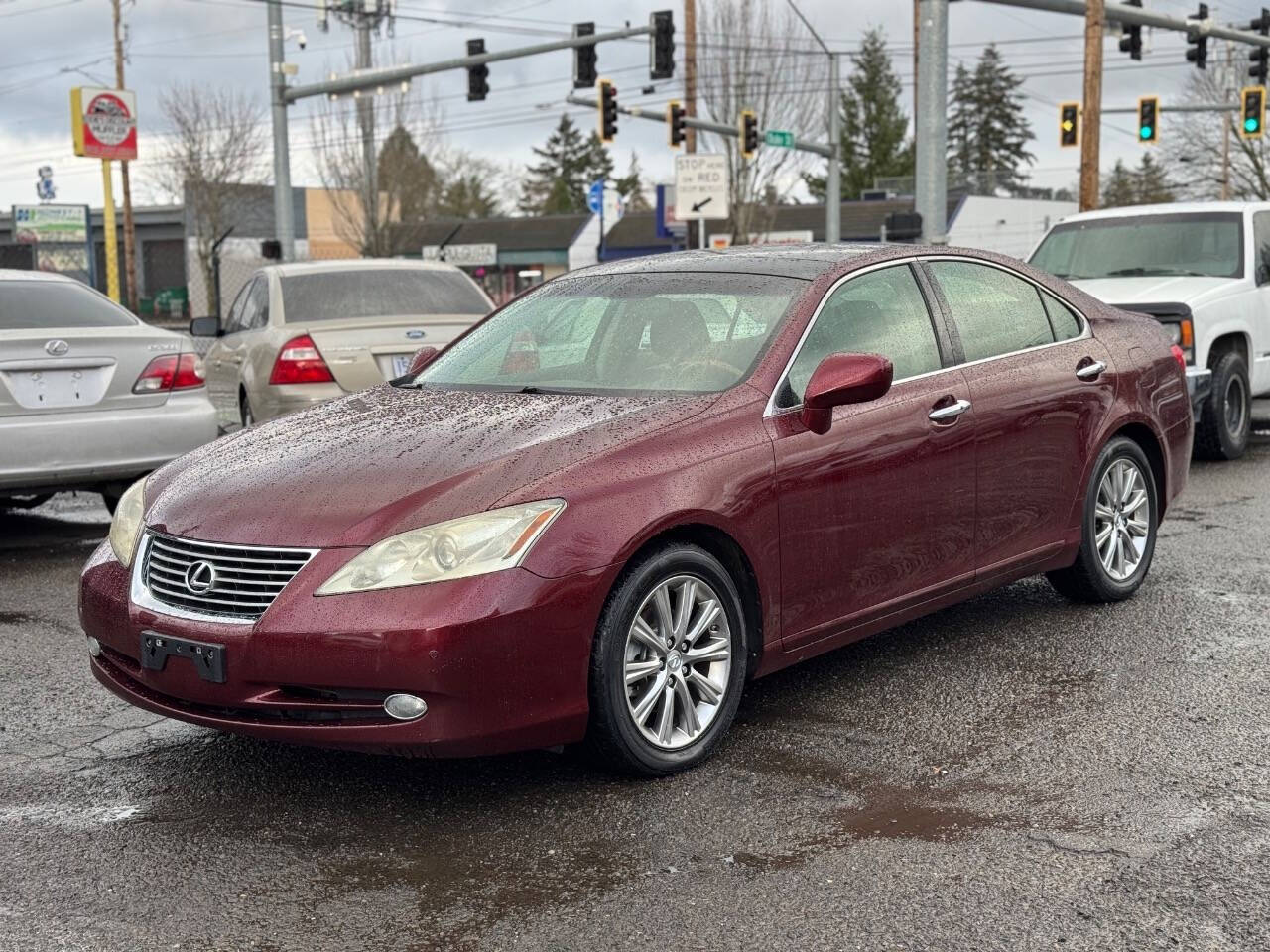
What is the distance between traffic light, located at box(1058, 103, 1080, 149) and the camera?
1216 inches

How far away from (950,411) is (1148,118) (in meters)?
29.5

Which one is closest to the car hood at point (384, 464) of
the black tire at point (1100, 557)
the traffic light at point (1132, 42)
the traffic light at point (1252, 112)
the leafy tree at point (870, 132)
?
the black tire at point (1100, 557)

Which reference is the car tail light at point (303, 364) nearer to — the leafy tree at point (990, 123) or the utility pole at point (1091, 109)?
the utility pole at point (1091, 109)

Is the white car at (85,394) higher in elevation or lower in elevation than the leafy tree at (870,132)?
lower

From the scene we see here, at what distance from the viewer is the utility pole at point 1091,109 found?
23.6m

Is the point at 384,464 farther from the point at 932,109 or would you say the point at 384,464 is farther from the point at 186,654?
the point at 932,109

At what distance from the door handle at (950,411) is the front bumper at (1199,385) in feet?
19.5

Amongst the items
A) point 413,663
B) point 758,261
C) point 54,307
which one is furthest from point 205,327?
point 413,663

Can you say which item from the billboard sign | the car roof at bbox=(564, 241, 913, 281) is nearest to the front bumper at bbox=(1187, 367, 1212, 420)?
the car roof at bbox=(564, 241, 913, 281)

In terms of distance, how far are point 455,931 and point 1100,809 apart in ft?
5.88

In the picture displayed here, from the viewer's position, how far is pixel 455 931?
138 inches

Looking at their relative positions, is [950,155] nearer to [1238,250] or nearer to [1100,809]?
[1238,250]

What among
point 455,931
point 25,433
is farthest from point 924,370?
point 25,433

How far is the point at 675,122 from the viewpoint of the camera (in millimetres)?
31000
